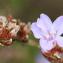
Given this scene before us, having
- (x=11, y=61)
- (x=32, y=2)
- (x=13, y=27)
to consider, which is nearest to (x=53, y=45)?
(x=13, y=27)

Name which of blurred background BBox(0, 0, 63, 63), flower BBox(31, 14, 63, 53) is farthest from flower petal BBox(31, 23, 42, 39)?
blurred background BBox(0, 0, 63, 63)

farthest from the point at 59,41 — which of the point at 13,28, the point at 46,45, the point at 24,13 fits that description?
the point at 24,13

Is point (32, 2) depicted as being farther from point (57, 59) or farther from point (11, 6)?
point (57, 59)

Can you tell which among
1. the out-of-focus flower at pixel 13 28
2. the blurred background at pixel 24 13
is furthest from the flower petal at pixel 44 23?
the blurred background at pixel 24 13

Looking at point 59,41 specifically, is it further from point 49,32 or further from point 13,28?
point 13,28

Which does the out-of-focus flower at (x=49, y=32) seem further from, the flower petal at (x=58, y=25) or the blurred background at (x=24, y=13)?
the blurred background at (x=24, y=13)

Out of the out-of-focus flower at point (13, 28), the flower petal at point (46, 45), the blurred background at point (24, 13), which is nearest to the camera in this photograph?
the flower petal at point (46, 45)
